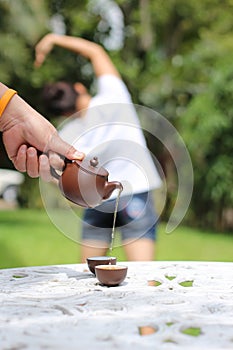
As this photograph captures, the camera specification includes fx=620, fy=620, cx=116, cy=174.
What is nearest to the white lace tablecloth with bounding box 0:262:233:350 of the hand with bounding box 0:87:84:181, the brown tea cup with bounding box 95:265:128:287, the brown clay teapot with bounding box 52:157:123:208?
the brown tea cup with bounding box 95:265:128:287

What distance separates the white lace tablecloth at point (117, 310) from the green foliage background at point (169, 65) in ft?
19.4

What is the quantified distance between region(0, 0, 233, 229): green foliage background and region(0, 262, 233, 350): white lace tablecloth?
593cm

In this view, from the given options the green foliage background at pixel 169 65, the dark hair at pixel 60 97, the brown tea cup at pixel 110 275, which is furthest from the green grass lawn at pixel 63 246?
the brown tea cup at pixel 110 275

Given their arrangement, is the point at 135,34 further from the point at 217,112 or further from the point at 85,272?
the point at 85,272

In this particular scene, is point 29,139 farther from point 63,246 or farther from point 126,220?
point 63,246

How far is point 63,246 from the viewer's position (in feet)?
22.7

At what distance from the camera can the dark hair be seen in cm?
329

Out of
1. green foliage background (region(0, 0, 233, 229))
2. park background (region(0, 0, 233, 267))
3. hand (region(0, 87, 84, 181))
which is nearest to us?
hand (region(0, 87, 84, 181))

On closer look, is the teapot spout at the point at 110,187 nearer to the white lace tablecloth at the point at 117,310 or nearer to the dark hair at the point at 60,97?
the white lace tablecloth at the point at 117,310

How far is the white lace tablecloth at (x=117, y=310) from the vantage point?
1.35 m

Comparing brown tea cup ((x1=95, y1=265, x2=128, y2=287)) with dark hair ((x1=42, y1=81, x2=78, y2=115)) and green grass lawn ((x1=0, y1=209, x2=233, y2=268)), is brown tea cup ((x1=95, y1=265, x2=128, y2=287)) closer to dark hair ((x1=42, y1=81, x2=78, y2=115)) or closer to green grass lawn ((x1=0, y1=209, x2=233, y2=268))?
dark hair ((x1=42, y1=81, x2=78, y2=115))

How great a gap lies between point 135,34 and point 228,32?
1.96 metres

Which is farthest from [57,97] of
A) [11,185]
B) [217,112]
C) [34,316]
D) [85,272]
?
[11,185]

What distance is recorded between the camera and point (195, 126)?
8.39m
